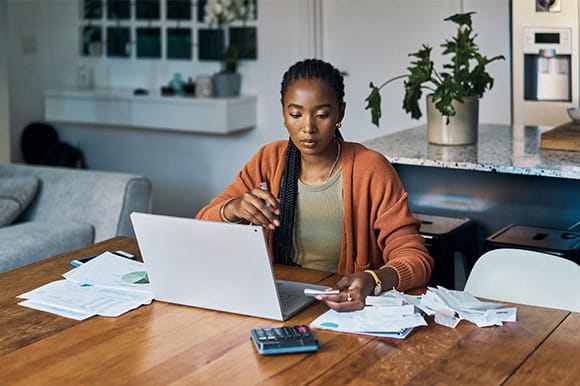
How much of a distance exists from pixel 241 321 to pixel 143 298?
0.28 metres

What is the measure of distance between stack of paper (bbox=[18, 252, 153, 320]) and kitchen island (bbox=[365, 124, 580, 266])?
1.23 metres

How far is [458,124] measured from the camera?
3027 mm

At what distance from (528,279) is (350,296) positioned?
547mm

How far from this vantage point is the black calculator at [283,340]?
147cm

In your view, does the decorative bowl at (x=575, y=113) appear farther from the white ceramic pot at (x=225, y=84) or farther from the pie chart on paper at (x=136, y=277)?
the white ceramic pot at (x=225, y=84)

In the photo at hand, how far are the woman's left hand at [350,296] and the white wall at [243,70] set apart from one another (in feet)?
9.16

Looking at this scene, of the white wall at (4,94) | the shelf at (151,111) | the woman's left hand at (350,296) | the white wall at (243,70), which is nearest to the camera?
the woman's left hand at (350,296)

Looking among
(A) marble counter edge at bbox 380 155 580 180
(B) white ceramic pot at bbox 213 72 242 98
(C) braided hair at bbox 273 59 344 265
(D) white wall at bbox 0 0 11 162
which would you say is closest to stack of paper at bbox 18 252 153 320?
(C) braided hair at bbox 273 59 344 265

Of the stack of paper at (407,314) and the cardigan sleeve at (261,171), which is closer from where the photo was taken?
the stack of paper at (407,314)

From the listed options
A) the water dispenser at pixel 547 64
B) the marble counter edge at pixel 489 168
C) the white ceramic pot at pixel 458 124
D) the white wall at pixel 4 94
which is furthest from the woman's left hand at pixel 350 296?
the white wall at pixel 4 94

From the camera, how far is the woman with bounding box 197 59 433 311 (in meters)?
2.00

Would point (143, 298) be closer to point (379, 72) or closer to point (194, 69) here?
point (379, 72)

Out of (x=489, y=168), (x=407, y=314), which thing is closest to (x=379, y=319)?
(x=407, y=314)

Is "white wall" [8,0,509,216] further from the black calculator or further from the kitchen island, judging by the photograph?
the black calculator
